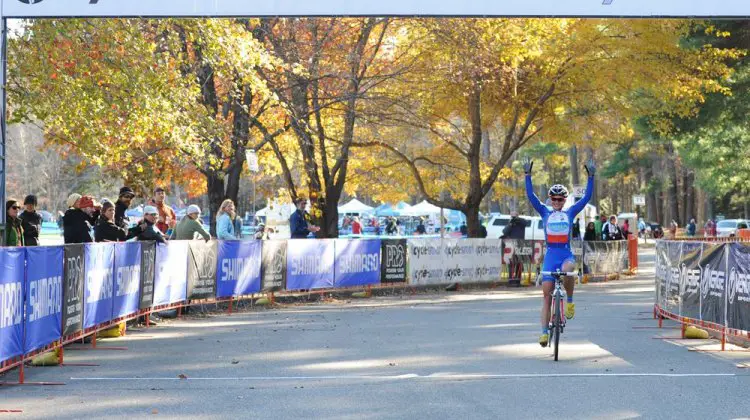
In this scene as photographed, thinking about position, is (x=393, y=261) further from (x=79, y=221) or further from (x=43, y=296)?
(x=43, y=296)

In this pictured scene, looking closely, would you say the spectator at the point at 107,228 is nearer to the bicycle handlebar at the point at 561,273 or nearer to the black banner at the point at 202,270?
the black banner at the point at 202,270

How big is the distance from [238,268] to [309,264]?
2.66 meters

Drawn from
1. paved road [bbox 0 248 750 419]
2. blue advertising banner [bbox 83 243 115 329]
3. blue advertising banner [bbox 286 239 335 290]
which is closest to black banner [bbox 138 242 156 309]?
paved road [bbox 0 248 750 419]

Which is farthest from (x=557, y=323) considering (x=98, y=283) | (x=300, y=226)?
(x=300, y=226)

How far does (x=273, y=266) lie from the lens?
21422 millimetres

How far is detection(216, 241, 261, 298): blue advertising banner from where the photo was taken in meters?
19.6

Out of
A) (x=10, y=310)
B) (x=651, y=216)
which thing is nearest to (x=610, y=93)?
(x=10, y=310)

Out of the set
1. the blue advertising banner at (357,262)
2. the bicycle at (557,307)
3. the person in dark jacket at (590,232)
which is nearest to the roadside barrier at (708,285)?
the bicycle at (557,307)

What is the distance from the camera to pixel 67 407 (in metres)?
9.29

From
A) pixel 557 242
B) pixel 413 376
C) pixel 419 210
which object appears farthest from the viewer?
pixel 419 210

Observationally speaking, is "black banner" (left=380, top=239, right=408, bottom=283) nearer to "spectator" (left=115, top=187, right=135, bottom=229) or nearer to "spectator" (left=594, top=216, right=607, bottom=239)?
"spectator" (left=115, top=187, right=135, bottom=229)

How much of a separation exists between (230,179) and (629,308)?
1091cm

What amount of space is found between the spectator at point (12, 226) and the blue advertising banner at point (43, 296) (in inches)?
134
